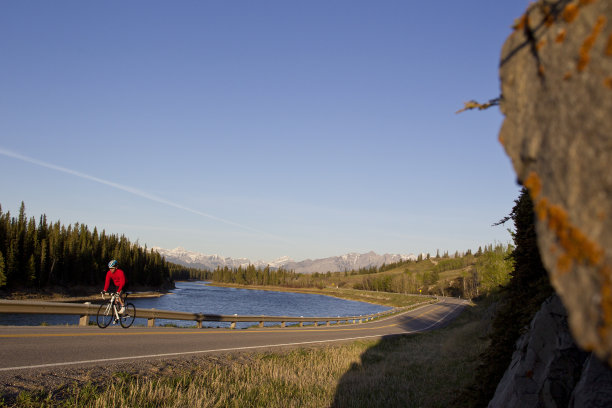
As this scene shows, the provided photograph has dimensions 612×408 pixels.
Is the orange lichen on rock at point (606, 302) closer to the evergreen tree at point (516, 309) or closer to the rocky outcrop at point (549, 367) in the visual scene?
the rocky outcrop at point (549, 367)

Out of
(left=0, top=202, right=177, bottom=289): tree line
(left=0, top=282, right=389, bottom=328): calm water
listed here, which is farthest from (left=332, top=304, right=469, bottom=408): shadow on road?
(left=0, top=202, right=177, bottom=289): tree line

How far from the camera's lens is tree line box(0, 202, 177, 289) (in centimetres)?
7356

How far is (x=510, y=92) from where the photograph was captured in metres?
1.63

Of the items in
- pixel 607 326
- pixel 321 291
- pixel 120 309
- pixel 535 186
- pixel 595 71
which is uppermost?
pixel 595 71

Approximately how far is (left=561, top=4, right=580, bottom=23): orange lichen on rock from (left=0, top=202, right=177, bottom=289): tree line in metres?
81.8

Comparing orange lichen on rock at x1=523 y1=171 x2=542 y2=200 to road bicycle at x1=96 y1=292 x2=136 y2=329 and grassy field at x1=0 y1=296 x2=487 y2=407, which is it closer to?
grassy field at x1=0 y1=296 x2=487 y2=407

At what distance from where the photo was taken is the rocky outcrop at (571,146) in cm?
115

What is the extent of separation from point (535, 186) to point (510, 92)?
45 cm

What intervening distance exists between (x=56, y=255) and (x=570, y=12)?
100223 millimetres

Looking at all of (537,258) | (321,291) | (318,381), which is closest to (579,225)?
(537,258)

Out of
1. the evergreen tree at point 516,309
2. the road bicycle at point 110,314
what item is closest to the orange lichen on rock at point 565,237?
the evergreen tree at point 516,309

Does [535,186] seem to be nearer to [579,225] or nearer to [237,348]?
[579,225]

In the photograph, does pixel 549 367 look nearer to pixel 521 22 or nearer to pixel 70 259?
pixel 521 22

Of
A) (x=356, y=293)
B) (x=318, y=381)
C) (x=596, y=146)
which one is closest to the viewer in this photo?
(x=596, y=146)
